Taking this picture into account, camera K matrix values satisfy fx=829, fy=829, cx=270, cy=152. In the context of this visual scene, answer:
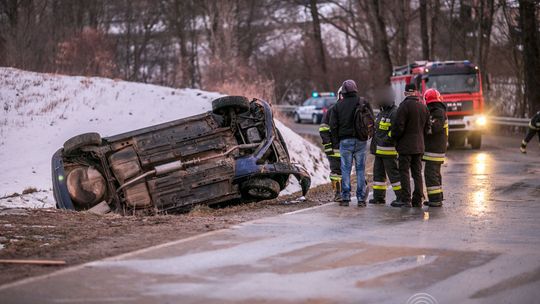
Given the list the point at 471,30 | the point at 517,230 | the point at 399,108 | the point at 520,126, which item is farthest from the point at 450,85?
the point at 471,30

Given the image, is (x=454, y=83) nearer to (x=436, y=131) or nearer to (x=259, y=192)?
(x=436, y=131)

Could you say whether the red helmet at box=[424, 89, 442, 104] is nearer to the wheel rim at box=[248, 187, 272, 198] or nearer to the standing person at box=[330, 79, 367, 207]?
the standing person at box=[330, 79, 367, 207]

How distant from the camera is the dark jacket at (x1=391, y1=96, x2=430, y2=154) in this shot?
11.5m

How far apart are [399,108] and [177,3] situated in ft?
138

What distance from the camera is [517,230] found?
9.61m

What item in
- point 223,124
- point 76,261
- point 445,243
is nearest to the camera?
point 76,261

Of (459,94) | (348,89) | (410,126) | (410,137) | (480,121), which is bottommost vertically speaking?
(480,121)

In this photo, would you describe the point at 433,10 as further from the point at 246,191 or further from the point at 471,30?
the point at 246,191

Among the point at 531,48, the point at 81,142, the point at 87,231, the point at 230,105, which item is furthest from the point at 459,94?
the point at 87,231

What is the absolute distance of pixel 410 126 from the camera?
11.5 m

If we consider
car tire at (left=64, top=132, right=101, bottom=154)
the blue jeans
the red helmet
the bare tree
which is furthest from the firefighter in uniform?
the bare tree

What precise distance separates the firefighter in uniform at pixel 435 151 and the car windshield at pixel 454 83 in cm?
1345

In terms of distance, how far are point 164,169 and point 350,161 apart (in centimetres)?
265

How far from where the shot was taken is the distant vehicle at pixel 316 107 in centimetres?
4119
